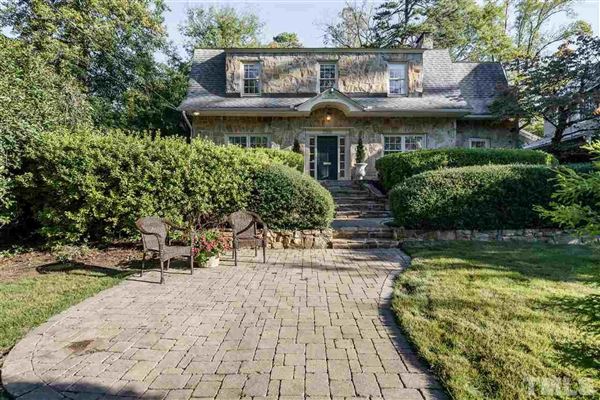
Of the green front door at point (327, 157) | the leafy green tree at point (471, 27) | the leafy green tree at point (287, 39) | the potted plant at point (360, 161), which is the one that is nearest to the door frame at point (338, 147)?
the green front door at point (327, 157)

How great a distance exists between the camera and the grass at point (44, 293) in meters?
3.66

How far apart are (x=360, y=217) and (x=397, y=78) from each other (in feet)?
26.9

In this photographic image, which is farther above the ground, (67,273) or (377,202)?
(377,202)

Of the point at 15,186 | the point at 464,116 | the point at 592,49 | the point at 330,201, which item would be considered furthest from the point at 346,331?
the point at 592,49

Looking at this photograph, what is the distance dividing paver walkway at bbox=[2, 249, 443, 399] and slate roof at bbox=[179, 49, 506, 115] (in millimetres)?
10664

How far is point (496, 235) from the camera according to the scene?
7.98 m

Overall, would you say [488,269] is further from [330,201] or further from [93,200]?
[93,200]

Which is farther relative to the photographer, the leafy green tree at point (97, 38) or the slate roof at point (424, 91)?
the leafy green tree at point (97, 38)

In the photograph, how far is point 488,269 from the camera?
18.1 ft

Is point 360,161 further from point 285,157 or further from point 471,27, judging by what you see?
point 471,27

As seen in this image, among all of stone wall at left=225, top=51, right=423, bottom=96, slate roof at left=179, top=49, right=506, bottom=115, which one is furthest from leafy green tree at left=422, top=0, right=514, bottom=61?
stone wall at left=225, top=51, right=423, bottom=96

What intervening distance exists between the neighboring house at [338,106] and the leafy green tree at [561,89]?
1.37 meters

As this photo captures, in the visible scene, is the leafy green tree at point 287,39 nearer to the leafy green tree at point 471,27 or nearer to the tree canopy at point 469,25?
the tree canopy at point 469,25

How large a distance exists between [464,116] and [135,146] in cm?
1301
